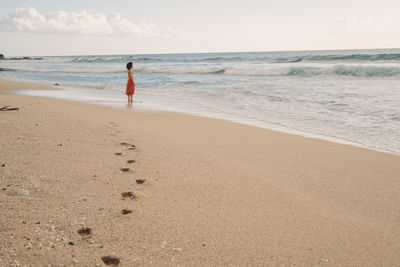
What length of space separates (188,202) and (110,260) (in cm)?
91

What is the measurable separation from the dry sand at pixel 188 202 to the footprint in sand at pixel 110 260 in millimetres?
35

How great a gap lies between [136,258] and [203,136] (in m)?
3.40

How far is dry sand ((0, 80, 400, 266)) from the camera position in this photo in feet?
5.91

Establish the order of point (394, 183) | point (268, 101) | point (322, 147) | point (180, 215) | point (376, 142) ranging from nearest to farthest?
point (180, 215) < point (394, 183) < point (322, 147) < point (376, 142) < point (268, 101)

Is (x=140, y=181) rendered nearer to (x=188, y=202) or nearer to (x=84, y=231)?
(x=188, y=202)

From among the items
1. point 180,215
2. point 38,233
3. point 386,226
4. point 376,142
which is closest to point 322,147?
point 376,142

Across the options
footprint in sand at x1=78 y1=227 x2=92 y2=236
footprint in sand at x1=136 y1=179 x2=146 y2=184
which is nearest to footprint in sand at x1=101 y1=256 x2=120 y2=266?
footprint in sand at x1=78 y1=227 x2=92 y2=236

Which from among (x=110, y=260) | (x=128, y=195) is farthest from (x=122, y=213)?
(x=110, y=260)

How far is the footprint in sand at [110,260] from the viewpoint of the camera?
1646mm

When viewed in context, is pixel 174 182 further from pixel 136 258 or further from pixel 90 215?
pixel 136 258

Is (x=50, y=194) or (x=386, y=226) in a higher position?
(x=50, y=194)

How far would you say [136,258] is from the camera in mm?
1704

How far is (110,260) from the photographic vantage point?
5.47 feet

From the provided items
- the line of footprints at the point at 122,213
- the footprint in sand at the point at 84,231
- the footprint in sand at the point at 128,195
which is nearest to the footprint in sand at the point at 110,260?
the line of footprints at the point at 122,213
